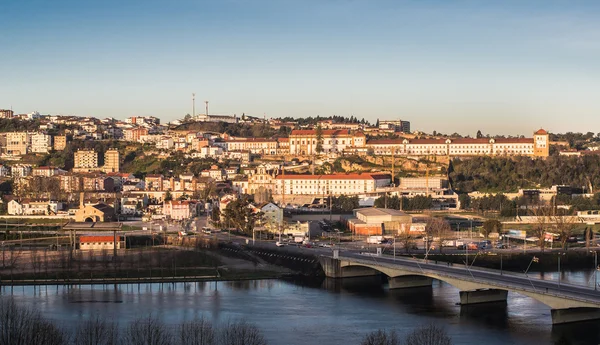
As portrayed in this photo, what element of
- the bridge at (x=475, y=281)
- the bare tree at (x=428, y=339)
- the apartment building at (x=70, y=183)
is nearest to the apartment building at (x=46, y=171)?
the apartment building at (x=70, y=183)

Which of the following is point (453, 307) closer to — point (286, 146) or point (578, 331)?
point (578, 331)

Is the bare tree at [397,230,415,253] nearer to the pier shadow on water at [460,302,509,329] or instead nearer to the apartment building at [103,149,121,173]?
the pier shadow on water at [460,302,509,329]

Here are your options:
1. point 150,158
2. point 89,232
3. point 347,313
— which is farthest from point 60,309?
point 150,158

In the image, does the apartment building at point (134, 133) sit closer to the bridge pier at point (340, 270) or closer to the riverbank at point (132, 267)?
the riverbank at point (132, 267)

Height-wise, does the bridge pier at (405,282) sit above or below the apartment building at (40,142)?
below

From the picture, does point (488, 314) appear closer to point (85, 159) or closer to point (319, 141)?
point (319, 141)
